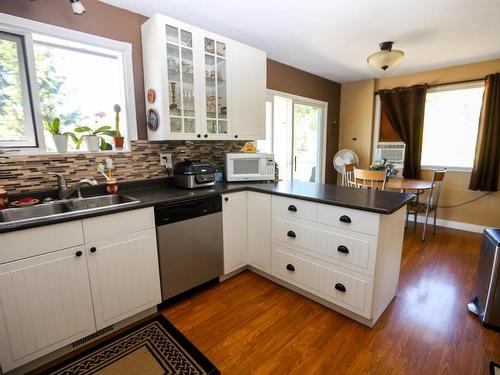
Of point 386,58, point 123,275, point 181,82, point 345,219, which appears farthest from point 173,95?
point 386,58

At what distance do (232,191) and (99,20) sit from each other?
171 cm

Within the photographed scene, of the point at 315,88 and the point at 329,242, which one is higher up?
the point at 315,88

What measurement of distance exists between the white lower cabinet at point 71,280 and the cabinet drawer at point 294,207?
100 centimetres

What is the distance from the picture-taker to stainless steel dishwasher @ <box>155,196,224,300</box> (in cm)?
187

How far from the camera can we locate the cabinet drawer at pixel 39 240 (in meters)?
1.28

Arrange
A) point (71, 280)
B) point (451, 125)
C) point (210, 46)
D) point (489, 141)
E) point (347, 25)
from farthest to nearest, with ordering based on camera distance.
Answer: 1. point (451, 125)
2. point (489, 141)
3. point (347, 25)
4. point (210, 46)
5. point (71, 280)

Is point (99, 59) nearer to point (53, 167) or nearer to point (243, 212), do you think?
point (53, 167)

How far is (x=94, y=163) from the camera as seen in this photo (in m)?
2.04

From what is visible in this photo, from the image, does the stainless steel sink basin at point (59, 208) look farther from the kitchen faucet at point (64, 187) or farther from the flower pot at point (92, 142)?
the flower pot at point (92, 142)

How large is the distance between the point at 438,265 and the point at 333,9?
272cm

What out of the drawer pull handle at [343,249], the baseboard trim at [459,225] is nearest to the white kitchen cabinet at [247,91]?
the drawer pull handle at [343,249]

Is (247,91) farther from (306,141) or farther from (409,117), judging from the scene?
(409,117)

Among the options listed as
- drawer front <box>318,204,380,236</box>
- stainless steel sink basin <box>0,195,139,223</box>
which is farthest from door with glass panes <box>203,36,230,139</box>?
drawer front <box>318,204,380,236</box>

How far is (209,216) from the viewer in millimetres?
2109
